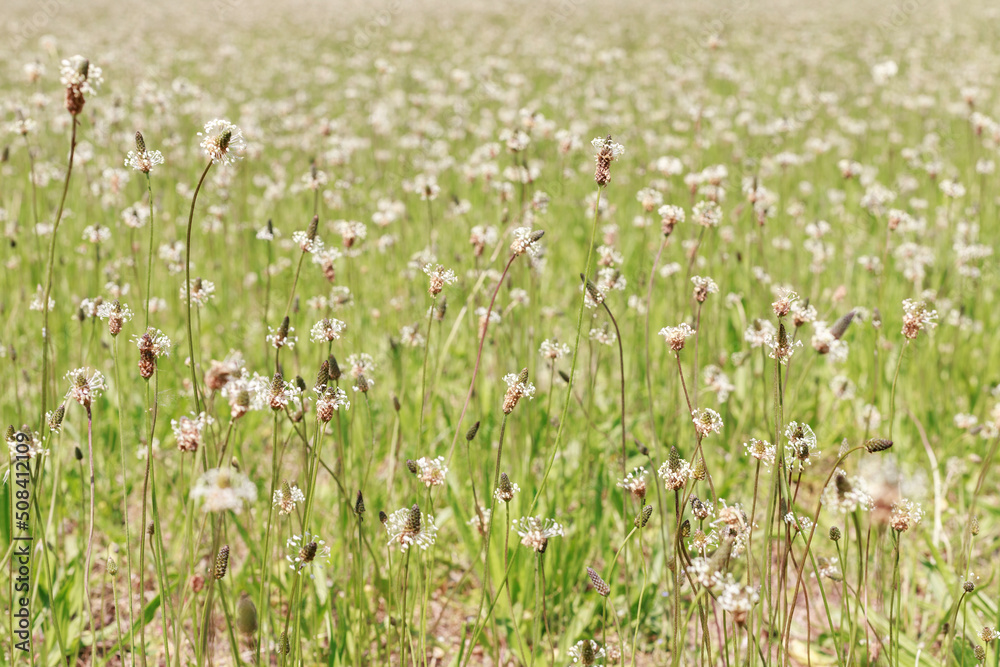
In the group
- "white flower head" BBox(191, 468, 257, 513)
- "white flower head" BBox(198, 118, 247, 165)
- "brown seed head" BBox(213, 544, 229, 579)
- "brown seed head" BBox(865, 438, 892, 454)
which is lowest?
"brown seed head" BBox(213, 544, 229, 579)

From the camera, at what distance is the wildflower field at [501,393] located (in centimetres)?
196

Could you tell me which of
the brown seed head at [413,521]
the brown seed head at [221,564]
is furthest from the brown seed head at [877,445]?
the brown seed head at [221,564]

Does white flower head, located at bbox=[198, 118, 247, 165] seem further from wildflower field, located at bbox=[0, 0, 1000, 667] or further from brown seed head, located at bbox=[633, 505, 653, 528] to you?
brown seed head, located at bbox=[633, 505, 653, 528]

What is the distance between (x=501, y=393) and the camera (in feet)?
12.2

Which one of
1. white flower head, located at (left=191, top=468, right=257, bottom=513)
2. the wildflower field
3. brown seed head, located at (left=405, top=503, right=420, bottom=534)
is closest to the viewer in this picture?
white flower head, located at (left=191, top=468, right=257, bottom=513)

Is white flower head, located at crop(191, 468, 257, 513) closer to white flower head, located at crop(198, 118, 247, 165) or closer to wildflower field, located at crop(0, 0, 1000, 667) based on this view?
wildflower field, located at crop(0, 0, 1000, 667)

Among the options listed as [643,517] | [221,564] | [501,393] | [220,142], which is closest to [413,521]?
[221,564]

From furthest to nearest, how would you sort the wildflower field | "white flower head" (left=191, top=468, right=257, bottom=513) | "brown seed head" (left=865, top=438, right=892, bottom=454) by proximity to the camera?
the wildflower field
"brown seed head" (left=865, top=438, right=892, bottom=454)
"white flower head" (left=191, top=468, right=257, bottom=513)

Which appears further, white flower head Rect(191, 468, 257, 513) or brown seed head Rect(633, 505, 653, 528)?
brown seed head Rect(633, 505, 653, 528)

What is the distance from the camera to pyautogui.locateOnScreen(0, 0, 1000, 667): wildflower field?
196 cm

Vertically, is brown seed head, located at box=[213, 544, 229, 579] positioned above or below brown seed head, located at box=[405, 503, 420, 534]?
below

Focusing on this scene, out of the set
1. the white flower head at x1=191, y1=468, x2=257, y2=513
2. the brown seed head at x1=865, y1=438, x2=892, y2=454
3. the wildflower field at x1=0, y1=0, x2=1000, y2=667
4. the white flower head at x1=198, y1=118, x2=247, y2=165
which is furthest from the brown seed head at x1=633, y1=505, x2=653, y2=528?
the white flower head at x1=198, y1=118, x2=247, y2=165

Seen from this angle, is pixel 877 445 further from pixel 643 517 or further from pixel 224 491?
pixel 224 491

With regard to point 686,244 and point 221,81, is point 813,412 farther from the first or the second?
point 221,81
